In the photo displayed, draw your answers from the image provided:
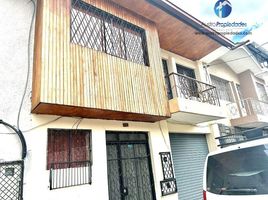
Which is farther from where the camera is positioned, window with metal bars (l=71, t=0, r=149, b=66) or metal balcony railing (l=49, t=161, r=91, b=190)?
window with metal bars (l=71, t=0, r=149, b=66)

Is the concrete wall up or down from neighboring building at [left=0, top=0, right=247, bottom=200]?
up

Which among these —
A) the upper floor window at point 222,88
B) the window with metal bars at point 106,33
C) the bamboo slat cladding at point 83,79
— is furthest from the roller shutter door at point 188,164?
the upper floor window at point 222,88

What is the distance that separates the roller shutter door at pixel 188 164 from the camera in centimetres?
816

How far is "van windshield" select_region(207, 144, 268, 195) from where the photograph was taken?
10.1 feet

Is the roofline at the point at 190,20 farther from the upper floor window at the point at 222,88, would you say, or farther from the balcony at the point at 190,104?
the upper floor window at the point at 222,88

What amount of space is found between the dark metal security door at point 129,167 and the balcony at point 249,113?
721 centimetres

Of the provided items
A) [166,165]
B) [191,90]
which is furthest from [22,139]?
[191,90]

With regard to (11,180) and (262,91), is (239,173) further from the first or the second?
(262,91)

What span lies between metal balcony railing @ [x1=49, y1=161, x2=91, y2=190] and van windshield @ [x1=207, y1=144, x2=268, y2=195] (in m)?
2.98

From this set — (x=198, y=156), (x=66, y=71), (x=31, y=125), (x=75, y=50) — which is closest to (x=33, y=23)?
(x=75, y=50)

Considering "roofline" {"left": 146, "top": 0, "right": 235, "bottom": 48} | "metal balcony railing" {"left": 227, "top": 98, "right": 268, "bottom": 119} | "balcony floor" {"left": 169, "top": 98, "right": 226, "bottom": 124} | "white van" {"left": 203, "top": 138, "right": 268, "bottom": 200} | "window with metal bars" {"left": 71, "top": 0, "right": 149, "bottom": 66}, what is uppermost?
"roofline" {"left": 146, "top": 0, "right": 235, "bottom": 48}

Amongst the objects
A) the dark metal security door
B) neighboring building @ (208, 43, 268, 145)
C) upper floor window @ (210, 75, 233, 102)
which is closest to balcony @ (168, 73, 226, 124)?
the dark metal security door

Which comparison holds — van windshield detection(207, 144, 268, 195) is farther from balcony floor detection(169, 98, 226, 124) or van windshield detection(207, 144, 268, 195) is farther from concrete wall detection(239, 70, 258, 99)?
concrete wall detection(239, 70, 258, 99)

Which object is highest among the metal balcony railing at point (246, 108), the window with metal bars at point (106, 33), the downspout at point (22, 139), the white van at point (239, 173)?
the window with metal bars at point (106, 33)
